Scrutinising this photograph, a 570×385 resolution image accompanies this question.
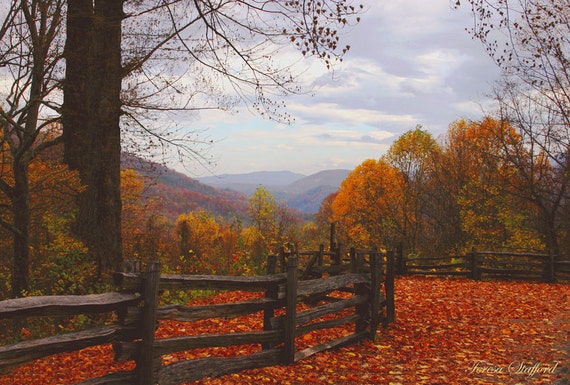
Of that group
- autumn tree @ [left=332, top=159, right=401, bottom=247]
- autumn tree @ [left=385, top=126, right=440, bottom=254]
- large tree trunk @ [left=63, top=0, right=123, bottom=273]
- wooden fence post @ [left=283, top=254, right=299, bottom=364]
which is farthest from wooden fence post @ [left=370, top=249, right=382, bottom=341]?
autumn tree @ [left=332, top=159, right=401, bottom=247]

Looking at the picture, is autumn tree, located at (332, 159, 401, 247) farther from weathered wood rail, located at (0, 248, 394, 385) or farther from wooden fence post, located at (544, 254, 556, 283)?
weathered wood rail, located at (0, 248, 394, 385)

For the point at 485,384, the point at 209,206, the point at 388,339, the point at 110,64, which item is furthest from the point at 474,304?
the point at 209,206

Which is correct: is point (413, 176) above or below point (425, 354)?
above

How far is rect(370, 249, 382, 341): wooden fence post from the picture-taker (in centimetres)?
863

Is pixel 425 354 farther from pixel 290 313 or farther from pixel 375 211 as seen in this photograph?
pixel 375 211

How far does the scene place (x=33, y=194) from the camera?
10.1 meters

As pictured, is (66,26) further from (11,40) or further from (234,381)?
(234,381)

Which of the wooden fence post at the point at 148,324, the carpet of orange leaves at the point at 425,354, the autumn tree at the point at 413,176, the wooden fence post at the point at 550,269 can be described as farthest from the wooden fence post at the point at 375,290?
the autumn tree at the point at 413,176

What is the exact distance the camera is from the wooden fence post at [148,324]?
483cm

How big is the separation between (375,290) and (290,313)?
2633 millimetres

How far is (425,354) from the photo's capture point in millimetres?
7723

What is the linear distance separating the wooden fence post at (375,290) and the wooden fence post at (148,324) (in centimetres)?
484

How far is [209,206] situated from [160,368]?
131311 millimetres

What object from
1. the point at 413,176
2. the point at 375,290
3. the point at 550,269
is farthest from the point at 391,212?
the point at 375,290
